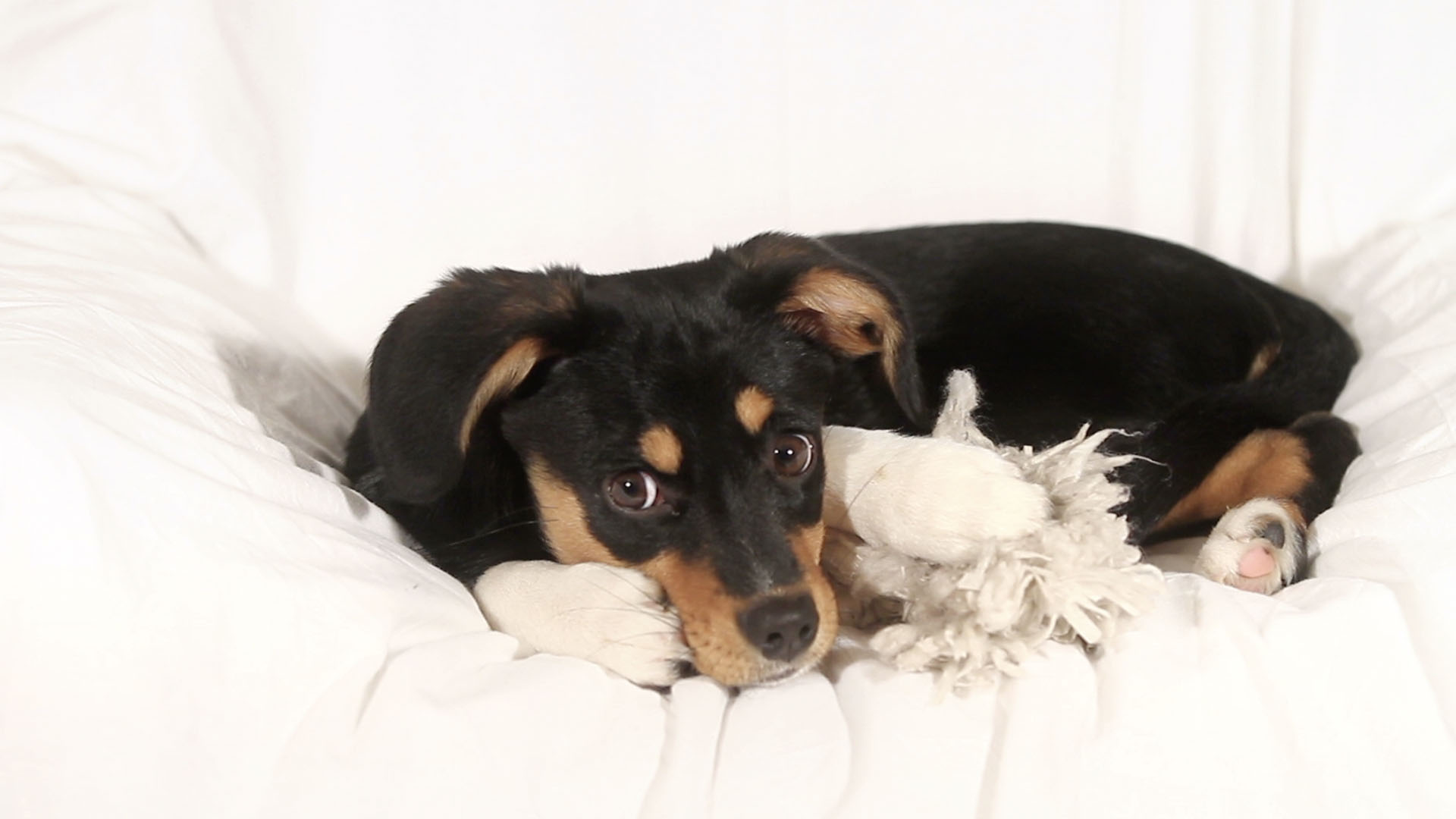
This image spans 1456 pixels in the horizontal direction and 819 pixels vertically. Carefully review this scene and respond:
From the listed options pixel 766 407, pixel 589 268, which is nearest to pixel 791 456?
pixel 766 407

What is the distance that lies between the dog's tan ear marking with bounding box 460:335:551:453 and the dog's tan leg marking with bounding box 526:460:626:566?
13cm

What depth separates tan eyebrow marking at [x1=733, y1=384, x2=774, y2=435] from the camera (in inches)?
75.6

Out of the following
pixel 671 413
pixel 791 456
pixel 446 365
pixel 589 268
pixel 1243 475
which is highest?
pixel 446 365

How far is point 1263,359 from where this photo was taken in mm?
2518

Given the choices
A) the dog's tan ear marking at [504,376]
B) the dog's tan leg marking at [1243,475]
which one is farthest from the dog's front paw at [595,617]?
the dog's tan leg marking at [1243,475]

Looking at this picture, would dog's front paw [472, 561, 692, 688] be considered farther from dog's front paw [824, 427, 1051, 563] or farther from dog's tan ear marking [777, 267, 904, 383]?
dog's tan ear marking [777, 267, 904, 383]

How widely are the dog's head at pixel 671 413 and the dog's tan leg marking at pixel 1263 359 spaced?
79cm

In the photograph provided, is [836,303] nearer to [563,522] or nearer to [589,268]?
[563,522]

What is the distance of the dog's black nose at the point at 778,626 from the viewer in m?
1.74

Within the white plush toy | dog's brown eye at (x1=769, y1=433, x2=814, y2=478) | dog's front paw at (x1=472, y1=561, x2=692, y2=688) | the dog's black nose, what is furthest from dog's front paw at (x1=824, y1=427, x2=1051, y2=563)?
dog's front paw at (x1=472, y1=561, x2=692, y2=688)

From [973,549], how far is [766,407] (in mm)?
378

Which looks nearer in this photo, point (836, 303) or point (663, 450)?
point (663, 450)

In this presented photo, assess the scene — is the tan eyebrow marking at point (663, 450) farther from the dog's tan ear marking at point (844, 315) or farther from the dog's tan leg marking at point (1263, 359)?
the dog's tan leg marking at point (1263, 359)

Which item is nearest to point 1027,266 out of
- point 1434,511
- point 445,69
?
point 1434,511
